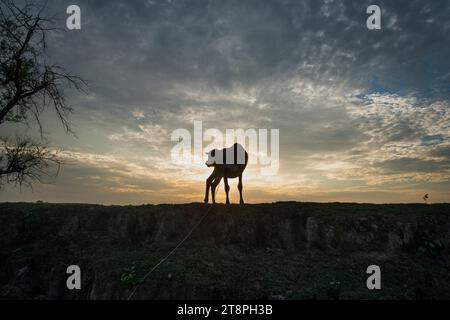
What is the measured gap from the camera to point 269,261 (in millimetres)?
13016

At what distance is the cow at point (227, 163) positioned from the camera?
16375 millimetres

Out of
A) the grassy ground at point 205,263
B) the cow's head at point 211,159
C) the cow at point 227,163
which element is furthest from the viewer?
the cow's head at point 211,159

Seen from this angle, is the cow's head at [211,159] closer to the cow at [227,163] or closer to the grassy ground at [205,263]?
the cow at [227,163]

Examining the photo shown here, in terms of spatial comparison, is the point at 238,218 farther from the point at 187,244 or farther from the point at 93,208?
the point at 93,208

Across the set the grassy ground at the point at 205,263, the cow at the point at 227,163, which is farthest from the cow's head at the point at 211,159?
the grassy ground at the point at 205,263

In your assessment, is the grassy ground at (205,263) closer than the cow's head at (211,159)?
Yes

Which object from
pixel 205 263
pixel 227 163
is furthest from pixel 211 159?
pixel 205 263

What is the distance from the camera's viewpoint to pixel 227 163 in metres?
16.4

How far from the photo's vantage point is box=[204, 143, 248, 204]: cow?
53.7 ft

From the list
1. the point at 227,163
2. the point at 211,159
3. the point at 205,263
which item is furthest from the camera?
the point at 211,159

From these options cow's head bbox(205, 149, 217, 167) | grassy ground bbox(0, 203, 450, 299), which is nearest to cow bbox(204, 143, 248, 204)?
cow's head bbox(205, 149, 217, 167)

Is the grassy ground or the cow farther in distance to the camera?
the cow

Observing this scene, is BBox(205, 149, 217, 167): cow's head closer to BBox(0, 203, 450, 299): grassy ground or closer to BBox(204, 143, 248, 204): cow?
BBox(204, 143, 248, 204): cow

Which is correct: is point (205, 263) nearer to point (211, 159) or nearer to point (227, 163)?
point (227, 163)
